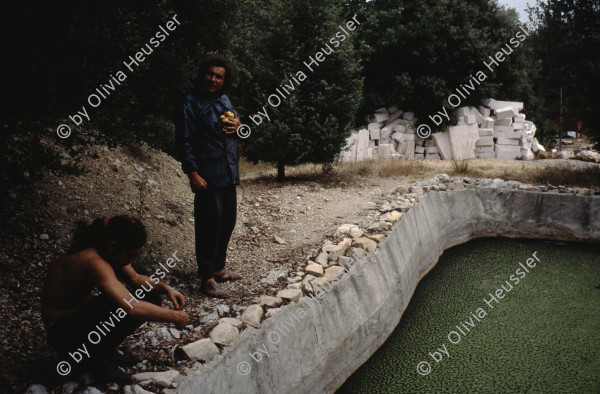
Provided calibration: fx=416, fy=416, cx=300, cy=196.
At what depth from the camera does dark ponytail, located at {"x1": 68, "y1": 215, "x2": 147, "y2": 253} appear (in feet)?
6.21

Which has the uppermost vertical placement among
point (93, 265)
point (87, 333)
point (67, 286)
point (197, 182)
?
point (197, 182)

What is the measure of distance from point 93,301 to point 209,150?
1267mm

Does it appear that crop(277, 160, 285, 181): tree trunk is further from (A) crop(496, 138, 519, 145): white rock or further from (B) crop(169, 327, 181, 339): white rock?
(A) crop(496, 138, 519, 145): white rock

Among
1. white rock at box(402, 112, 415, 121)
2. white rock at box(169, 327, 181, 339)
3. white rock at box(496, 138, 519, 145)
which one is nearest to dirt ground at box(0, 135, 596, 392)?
white rock at box(169, 327, 181, 339)

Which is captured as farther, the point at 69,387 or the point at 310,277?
the point at 310,277

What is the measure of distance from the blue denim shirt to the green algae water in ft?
6.31

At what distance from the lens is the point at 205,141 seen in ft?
9.47

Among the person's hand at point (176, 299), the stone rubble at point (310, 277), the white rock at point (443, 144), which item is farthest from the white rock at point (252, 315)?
the white rock at point (443, 144)

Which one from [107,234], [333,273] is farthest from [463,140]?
[107,234]

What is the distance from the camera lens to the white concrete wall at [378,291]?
8.11 ft

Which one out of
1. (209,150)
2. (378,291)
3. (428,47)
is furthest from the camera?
(428,47)

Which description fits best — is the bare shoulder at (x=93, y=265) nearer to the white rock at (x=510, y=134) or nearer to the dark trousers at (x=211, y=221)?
the dark trousers at (x=211, y=221)

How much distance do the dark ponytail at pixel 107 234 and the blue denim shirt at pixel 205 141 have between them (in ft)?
3.06

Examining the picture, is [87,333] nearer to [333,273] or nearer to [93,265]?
[93,265]
